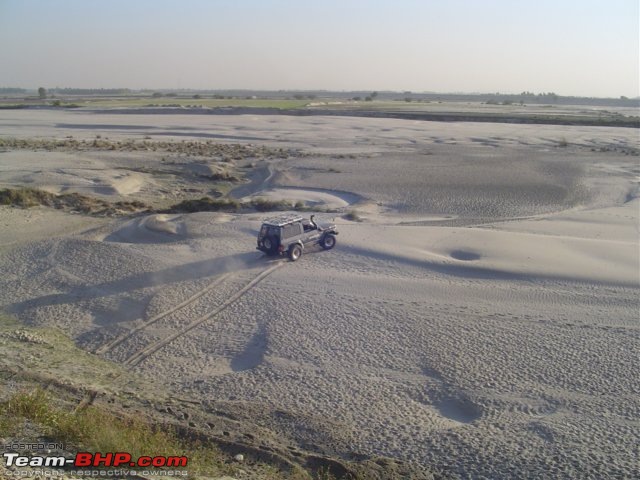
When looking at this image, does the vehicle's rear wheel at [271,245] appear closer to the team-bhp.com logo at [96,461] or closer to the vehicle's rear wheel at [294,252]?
the vehicle's rear wheel at [294,252]

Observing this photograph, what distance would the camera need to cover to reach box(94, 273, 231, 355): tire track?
13.5 meters

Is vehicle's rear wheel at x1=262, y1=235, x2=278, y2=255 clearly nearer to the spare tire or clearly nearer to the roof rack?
the spare tire

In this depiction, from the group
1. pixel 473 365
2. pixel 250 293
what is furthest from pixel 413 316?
pixel 250 293

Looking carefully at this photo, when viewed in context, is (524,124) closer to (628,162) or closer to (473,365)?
(628,162)

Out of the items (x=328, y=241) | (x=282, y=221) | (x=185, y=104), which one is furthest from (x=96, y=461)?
(x=185, y=104)

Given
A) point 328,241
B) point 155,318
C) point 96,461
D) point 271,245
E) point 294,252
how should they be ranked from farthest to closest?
point 328,241 < point 294,252 < point 271,245 < point 155,318 < point 96,461

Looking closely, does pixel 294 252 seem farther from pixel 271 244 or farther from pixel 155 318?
pixel 155 318

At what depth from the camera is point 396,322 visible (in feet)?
48.6

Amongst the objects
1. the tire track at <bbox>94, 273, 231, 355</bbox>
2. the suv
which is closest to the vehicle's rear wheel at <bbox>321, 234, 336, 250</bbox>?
the suv

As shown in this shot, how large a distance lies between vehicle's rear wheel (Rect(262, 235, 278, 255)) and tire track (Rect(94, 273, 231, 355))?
157 cm

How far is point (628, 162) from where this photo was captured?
4588 centimetres

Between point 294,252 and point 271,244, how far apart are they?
2.89ft

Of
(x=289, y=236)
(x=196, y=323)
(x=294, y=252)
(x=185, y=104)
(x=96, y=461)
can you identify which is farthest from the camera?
(x=185, y=104)

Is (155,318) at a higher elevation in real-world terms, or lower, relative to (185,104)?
lower
